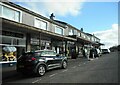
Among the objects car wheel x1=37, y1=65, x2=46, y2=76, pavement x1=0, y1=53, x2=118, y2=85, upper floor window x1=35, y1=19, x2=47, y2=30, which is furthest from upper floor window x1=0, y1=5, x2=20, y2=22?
car wheel x1=37, y1=65, x2=46, y2=76

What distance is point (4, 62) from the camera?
1781 centimetres

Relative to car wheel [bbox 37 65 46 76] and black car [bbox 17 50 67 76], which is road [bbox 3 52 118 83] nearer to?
car wheel [bbox 37 65 46 76]

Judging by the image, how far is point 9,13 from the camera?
1905 cm

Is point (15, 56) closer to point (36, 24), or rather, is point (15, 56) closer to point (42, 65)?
point (36, 24)

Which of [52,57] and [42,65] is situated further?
[52,57]

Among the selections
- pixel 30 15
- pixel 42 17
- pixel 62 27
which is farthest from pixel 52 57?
pixel 62 27

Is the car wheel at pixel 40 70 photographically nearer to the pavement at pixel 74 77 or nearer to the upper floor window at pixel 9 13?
the pavement at pixel 74 77

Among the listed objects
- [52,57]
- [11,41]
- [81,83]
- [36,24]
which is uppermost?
[36,24]

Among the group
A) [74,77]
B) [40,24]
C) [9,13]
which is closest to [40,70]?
[74,77]

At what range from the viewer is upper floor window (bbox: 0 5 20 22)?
17984 mm

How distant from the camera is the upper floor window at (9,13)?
17984 millimetres

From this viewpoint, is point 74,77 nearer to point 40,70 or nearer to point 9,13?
point 40,70

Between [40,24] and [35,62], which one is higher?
[40,24]

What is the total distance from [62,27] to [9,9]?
50.5ft
